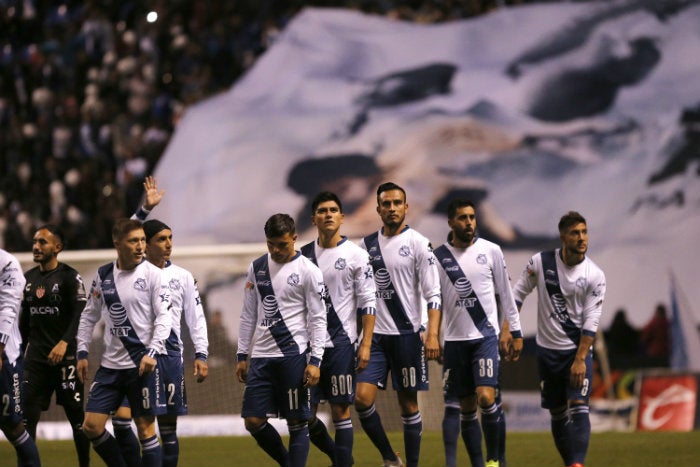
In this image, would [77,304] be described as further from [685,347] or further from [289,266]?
[685,347]

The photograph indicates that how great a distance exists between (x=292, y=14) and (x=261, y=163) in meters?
3.54

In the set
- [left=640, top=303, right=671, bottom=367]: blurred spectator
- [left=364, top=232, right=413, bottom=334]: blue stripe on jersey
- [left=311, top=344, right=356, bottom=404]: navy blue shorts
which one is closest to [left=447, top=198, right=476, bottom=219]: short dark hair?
[left=364, top=232, right=413, bottom=334]: blue stripe on jersey

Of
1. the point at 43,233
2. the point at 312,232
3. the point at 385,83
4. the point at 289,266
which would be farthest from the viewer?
the point at 385,83

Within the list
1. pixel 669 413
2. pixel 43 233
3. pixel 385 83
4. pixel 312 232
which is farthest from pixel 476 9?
pixel 43 233

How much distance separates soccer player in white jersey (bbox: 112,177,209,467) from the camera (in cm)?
905

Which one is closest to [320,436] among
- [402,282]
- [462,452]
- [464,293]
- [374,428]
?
[374,428]

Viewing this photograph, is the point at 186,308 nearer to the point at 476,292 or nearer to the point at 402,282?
the point at 402,282

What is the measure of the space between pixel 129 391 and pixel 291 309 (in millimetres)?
1334

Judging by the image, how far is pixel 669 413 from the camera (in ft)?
54.0

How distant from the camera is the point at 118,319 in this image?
8.72m

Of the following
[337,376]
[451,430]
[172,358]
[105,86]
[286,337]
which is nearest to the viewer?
[286,337]

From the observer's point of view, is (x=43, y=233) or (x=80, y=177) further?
(x=80, y=177)

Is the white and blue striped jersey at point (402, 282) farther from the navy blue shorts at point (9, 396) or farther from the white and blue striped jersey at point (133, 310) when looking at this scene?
the navy blue shorts at point (9, 396)

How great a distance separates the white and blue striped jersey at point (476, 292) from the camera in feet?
32.4
